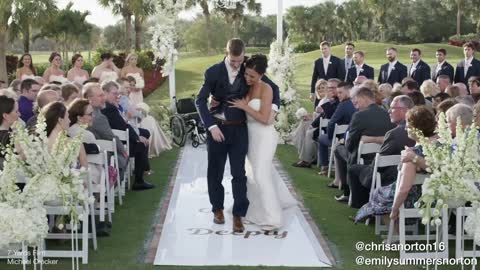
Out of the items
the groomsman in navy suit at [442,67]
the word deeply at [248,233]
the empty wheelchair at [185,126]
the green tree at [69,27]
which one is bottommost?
the word deeply at [248,233]

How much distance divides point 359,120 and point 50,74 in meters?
6.94

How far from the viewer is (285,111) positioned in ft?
44.2

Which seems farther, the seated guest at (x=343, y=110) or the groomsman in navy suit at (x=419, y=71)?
the groomsman in navy suit at (x=419, y=71)

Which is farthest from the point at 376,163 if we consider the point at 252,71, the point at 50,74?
the point at 50,74

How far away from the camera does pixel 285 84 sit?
13.6m

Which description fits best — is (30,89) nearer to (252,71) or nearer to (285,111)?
(252,71)

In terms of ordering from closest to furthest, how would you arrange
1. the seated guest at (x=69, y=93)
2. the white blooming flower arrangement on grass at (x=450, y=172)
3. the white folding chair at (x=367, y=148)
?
the white blooming flower arrangement on grass at (x=450, y=172)
the white folding chair at (x=367, y=148)
the seated guest at (x=69, y=93)

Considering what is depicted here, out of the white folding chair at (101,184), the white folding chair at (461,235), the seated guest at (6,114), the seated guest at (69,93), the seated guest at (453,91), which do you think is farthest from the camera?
the seated guest at (453,91)

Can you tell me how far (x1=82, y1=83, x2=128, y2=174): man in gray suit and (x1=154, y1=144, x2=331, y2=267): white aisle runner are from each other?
0.82 m

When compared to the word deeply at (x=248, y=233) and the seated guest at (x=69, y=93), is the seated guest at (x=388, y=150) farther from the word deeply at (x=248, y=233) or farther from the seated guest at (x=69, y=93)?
the seated guest at (x=69, y=93)

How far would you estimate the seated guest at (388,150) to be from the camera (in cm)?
682

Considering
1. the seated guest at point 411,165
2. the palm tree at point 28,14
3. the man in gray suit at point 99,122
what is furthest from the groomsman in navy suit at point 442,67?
the palm tree at point 28,14

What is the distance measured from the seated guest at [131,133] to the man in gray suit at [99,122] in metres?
0.40

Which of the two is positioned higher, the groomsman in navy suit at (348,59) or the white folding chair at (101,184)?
the groomsman in navy suit at (348,59)
